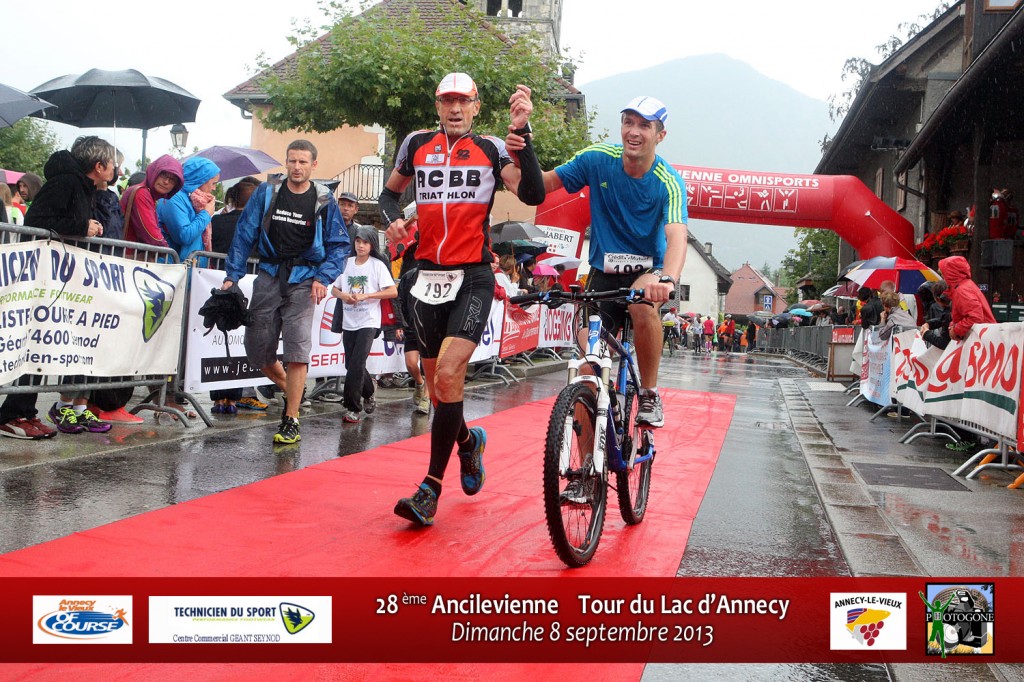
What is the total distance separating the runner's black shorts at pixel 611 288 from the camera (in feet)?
15.1

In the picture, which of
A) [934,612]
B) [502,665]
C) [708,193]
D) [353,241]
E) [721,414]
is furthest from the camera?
[708,193]

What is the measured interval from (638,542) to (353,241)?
5.74 meters

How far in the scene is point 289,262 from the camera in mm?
7062

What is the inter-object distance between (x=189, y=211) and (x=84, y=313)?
179 cm

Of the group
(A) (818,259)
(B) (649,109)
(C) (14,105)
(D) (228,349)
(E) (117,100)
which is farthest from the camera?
(A) (818,259)

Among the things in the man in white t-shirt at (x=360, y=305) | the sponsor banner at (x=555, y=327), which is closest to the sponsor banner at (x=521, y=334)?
the sponsor banner at (x=555, y=327)

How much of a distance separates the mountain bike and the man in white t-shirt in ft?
14.0

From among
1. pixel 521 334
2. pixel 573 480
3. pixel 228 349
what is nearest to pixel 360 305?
pixel 228 349

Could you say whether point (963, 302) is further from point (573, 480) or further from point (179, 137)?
point (179, 137)

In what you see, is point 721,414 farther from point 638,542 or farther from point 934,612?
point 934,612

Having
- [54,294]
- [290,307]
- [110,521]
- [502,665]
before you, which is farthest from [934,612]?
[54,294]

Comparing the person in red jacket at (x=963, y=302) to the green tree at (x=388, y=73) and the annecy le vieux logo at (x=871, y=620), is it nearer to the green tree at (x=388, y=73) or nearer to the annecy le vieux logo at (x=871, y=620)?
the annecy le vieux logo at (x=871, y=620)

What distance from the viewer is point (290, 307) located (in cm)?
709

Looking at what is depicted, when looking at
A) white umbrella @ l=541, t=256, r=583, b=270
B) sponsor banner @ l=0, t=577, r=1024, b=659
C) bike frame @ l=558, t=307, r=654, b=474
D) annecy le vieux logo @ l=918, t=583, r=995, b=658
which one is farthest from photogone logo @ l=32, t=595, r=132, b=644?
white umbrella @ l=541, t=256, r=583, b=270
